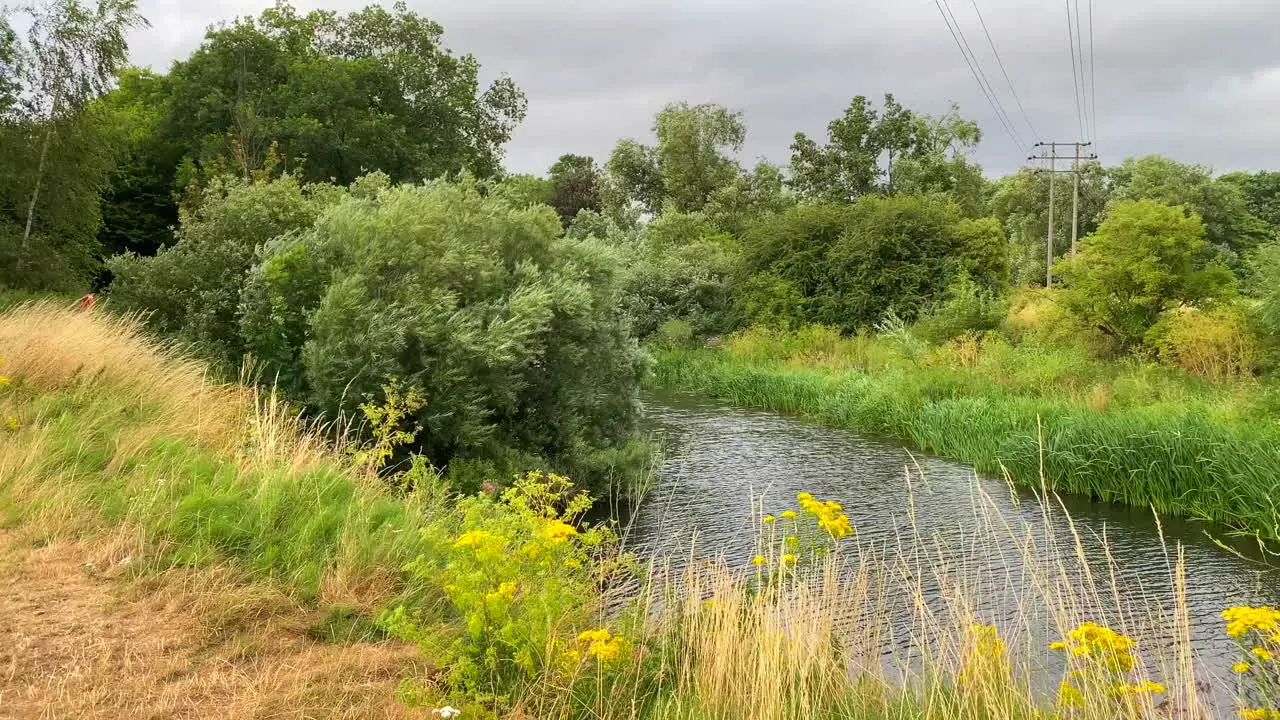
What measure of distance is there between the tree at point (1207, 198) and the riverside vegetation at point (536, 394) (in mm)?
26274

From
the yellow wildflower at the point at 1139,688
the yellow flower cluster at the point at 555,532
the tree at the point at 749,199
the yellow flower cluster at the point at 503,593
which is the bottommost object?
the yellow wildflower at the point at 1139,688

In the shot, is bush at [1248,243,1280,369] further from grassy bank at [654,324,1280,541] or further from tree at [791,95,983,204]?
tree at [791,95,983,204]

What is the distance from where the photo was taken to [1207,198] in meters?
44.5

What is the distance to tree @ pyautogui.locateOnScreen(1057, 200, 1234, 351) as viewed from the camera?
50.8 ft

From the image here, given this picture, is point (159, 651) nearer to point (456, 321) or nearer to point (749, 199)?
point (456, 321)

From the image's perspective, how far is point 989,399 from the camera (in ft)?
46.9

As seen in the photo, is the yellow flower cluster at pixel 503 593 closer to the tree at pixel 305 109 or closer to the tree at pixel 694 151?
the tree at pixel 305 109

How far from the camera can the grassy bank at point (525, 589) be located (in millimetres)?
3559

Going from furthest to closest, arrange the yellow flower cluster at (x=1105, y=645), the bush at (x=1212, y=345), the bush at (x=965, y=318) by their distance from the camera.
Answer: the bush at (x=965, y=318) → the bush at (x=1212, y=345) → the yellow flower cluster at (x=1105, y=645)

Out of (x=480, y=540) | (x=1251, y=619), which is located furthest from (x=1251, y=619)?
(x=480, y=540)

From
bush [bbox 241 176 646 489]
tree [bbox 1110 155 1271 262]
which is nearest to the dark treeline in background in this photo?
bush [bbox 241 176 646 489]

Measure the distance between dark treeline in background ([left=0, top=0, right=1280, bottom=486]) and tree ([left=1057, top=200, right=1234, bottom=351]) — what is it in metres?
0.05

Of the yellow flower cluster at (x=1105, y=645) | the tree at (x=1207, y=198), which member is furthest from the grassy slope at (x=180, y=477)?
the tree at (x=1207, y=198)

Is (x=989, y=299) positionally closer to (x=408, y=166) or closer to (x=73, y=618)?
(x=408, y=166)
